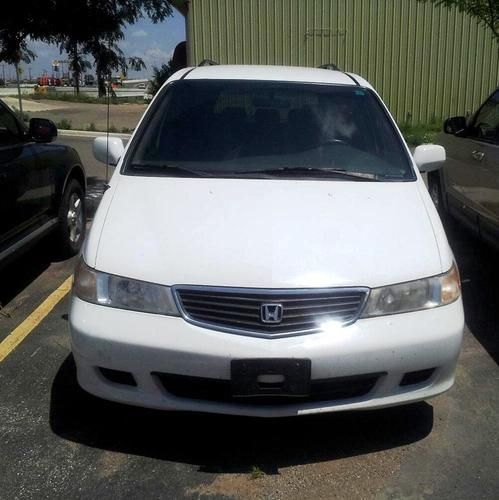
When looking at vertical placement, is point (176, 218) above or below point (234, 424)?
above

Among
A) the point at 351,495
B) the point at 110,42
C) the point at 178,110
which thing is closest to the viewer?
the point at 351,495

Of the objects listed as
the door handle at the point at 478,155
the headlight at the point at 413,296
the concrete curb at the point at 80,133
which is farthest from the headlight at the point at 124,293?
the concrete curb at the point at 80,133

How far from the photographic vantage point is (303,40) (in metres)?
16.1

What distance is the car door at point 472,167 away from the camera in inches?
214

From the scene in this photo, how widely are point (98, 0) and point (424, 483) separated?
5891 mm

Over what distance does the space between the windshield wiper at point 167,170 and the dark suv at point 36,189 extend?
1255 millimetres

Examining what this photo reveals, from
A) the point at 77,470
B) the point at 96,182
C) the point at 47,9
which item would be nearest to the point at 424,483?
the point at 77,470

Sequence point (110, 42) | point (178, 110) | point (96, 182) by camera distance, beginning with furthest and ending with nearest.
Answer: point (96, 182)
point (110, 42)
point (178, 110)

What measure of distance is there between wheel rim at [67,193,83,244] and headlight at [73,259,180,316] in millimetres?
3181

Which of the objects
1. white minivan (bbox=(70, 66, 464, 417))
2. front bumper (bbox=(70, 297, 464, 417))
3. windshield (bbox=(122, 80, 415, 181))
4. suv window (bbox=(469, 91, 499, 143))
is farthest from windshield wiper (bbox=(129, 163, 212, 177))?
suv window (bbox=(469, 91, 499, 143))

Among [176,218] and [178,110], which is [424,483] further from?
[178,110]

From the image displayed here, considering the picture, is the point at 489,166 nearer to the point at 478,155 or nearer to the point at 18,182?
the point at 478,155

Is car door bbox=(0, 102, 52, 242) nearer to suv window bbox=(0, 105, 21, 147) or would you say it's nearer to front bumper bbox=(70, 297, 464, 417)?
suv window bbox=(0, 105, 21, 147)

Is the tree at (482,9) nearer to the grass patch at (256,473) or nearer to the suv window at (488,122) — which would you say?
the suv window at (488,122)
